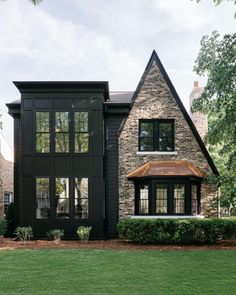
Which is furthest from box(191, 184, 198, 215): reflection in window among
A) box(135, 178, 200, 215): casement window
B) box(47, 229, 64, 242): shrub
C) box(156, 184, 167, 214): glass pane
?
box(47, 229, 64, 242): shrub

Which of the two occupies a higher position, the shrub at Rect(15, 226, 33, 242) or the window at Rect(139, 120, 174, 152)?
the window at Rect(139, 120, 174, 152)

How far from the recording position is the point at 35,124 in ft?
55.9

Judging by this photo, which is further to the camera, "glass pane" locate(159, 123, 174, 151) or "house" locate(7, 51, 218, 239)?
"glass pane" locate(159, 123, 174, 151)

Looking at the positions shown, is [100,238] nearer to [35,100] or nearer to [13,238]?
[13,238]

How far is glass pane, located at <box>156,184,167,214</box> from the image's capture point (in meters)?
16.9

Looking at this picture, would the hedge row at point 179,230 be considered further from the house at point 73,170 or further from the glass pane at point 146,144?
the glass pane at point 146,144

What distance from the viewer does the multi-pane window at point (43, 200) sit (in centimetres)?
1697

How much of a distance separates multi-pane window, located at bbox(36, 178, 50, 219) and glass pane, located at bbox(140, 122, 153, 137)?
16.6 ft

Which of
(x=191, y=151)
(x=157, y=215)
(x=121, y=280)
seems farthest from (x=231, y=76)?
(x=121, y=280)

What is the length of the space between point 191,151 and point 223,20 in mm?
6835

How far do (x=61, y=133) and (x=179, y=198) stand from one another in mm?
6080

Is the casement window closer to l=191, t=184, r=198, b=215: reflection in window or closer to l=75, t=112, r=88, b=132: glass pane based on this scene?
l=191, t=184, r=198, b=215: reflection in window

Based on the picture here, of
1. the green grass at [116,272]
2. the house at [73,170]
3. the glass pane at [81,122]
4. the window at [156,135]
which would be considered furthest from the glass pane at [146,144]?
the green grass at [116,272]

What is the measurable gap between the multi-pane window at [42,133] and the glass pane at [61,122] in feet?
1.36
